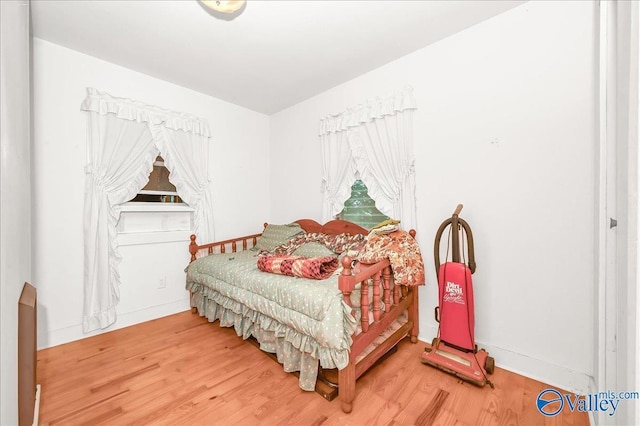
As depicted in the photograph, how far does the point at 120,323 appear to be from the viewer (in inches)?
99.7

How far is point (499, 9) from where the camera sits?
1.82m

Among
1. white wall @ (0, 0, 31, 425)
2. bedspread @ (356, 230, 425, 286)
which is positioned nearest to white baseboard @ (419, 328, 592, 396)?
bedspread @ (356, 230, 425, 286)

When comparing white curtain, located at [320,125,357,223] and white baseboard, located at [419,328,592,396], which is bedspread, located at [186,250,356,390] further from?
white baseboard, located at [419,328,592,396]

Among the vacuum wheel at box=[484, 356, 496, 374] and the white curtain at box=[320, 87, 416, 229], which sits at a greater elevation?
the white curtain at box=[320, 87, 416, 229]

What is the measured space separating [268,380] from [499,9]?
3088 mm

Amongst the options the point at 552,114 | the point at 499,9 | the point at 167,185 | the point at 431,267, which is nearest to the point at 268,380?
the point at 431,267

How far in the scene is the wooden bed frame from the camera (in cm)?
151

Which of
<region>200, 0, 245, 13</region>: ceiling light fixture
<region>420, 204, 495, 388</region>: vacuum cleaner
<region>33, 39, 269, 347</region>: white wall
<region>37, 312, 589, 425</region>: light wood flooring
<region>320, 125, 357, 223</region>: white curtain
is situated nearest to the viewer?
<region>37, 312, 589, 425</region>: light wood flooring

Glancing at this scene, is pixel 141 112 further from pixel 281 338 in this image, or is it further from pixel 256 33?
pixel 281 338

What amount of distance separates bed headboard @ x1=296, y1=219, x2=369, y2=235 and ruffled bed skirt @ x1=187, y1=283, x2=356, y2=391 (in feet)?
3.97

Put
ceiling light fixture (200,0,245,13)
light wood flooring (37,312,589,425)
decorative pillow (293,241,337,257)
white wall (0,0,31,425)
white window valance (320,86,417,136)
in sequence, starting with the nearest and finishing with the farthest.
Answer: white wall (0,0,31,425)
light wood flooring (37,312,589,425)
ceiling light fixture (200,0,245,13)
white window valance (320,86,417,136)
decorative pillow (293,241,337,257)

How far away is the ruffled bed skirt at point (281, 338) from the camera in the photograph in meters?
1.52

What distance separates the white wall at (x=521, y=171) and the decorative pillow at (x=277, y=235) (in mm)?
1450

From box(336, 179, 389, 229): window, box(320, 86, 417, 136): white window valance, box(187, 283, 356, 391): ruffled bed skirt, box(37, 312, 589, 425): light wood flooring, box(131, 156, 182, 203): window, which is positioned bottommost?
box(37, 312, 589, 425): light wood flooring
